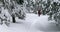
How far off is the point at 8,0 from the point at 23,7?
226 cm

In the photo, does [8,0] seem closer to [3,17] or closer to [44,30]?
[3,17]

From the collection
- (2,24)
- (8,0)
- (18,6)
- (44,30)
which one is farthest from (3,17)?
(44,30)

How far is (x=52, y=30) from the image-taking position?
1231 cm

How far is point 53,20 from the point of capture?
10961 mm

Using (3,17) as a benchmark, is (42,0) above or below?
above

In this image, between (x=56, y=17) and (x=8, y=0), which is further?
(x=8, y=0)

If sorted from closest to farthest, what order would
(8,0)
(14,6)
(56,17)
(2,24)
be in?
(56,17) < (2,24) < (8,0) < (14,6)

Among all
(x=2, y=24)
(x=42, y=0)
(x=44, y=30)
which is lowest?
(x=44, y=30)

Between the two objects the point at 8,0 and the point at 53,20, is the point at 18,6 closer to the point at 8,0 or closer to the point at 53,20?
the point at 8,0

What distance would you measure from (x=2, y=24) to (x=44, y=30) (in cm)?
328

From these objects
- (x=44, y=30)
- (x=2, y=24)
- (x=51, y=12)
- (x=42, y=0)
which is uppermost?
(x=42, y=0)

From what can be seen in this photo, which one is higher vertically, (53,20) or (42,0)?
(42,0)

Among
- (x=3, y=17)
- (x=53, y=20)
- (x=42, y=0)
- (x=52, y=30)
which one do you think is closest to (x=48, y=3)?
(x=42, y=0)

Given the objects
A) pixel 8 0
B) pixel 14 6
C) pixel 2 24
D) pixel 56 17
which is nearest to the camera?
pixel 56 17
